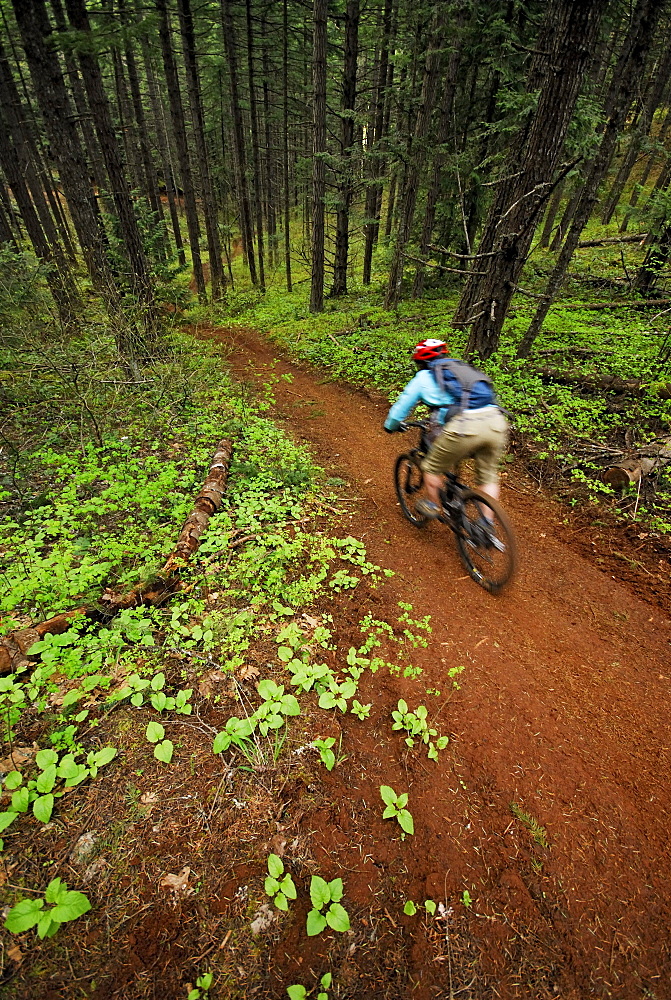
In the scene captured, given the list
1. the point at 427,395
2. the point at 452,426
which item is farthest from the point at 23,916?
the point at 427,395

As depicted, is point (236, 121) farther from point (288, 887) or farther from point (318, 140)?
point (288, 887)

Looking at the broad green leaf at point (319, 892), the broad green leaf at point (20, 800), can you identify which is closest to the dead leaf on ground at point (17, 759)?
the broad green leaf at point (20, 800)

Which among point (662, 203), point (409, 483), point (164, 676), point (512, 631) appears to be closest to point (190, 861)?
point (164, 676)

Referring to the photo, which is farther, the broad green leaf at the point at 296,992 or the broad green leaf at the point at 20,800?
the broad green leaf at the point at 20,800

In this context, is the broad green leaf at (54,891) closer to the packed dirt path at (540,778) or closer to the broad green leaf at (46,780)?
the broad green leaf at (46,780)

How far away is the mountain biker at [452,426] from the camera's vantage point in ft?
14.5

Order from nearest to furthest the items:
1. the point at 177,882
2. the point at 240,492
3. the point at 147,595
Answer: the point at 177,882, the point at 147,595, the point at 240,492

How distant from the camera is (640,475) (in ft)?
20.3

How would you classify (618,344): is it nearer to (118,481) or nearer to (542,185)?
(542,185)

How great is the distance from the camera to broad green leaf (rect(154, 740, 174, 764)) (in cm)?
299

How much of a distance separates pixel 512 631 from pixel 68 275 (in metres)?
12.2

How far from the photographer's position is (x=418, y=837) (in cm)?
286

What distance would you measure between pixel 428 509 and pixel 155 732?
12.8ft

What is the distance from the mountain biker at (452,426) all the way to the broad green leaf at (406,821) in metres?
3.17
